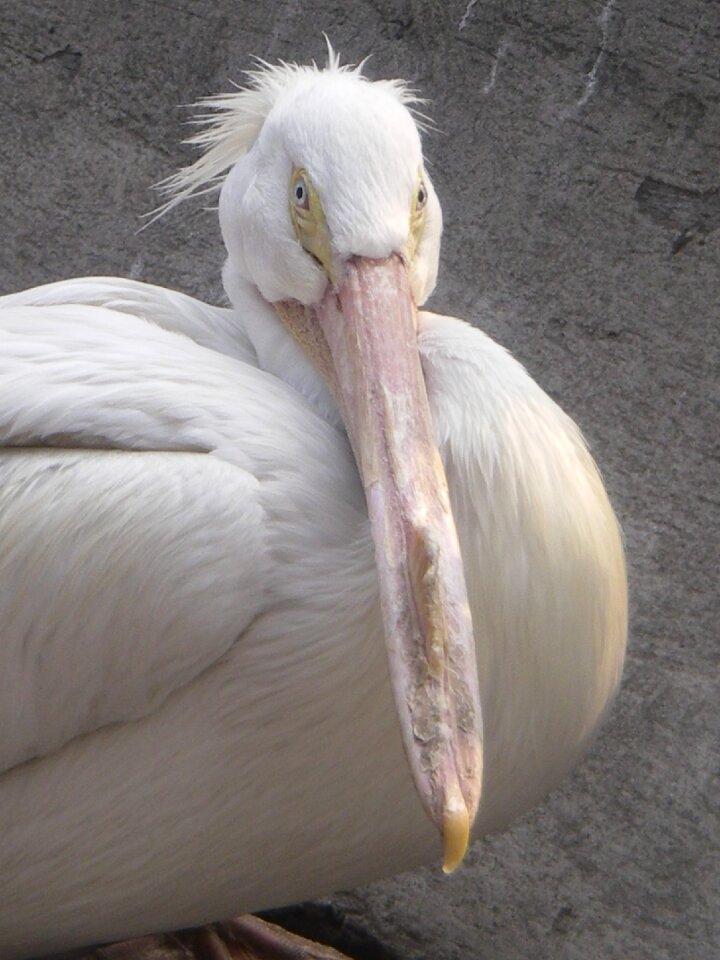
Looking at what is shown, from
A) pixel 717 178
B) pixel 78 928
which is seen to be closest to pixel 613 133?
pixel 717 178

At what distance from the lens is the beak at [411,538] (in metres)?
1.26

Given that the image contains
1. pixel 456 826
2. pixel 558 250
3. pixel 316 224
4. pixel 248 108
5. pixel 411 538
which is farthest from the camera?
pixel 558 250

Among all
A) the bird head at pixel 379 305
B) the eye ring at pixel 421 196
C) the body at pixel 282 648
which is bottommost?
the body at pixel 282 648

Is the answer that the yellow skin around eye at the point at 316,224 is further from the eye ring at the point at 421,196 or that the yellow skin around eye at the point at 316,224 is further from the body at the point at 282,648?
the body at the point at 282,648

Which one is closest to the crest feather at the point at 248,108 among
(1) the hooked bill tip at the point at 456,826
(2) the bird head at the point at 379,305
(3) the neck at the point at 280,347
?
(2) the bird head at the point at 379,305

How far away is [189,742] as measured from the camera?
1696mm

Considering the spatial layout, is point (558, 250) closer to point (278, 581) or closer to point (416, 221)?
point (416, 221)

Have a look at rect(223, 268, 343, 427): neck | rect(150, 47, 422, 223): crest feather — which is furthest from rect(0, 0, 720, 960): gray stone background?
rect(223, 268, 343, 427): neck

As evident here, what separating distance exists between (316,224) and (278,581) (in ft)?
1.69

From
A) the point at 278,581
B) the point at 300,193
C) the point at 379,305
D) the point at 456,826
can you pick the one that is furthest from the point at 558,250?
the point at 456,826

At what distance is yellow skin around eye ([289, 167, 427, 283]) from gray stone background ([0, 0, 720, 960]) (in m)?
1.01

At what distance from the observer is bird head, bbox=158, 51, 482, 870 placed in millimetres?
1292

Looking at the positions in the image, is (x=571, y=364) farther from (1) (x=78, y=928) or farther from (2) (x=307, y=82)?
(1) (x=78, y=928)

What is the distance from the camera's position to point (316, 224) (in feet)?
5.90
